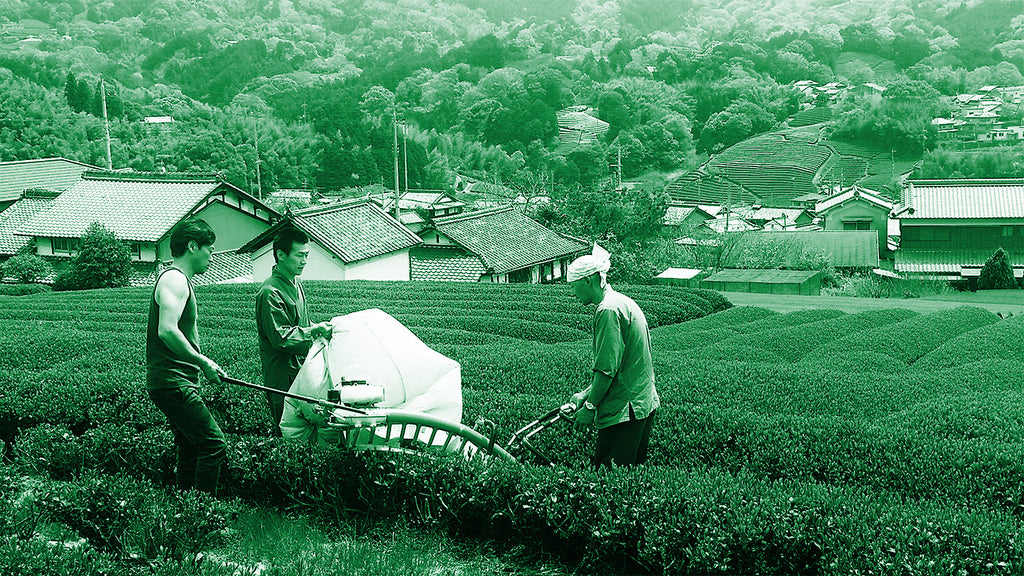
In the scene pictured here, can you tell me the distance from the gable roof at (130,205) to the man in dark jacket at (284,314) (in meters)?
28.3

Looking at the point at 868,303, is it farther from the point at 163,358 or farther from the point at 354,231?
the point at 163,358

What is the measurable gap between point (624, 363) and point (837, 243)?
37534 millimetres

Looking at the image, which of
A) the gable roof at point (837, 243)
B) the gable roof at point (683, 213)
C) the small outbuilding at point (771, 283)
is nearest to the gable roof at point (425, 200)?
the gable roof at point (683, 213)

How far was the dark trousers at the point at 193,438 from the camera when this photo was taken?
16.9 feet

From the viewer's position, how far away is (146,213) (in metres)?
34.1

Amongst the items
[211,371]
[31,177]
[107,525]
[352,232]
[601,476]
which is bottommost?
[107,525]

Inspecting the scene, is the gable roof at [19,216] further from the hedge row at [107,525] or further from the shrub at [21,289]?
the hedge row at [107,525]

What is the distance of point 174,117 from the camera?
77875 mm

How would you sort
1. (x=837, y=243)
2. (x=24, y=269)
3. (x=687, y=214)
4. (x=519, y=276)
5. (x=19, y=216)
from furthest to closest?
1. (x=687, y=214)
2. (x=837, y=243)
3. (x=19, y=216)
4. (x=519, y=276)
5. (x=24, y=269)

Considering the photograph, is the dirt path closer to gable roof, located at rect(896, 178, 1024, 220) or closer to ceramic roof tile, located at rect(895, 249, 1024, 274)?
ceramic roof tile, located at rect(895, 249, 1024, 274)

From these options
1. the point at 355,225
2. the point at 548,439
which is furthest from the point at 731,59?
the point at 548,439

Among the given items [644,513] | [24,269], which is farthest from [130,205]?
[644,513]

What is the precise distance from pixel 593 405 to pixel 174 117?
79622 mm

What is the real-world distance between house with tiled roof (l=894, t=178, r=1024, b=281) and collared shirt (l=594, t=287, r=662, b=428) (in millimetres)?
34137
